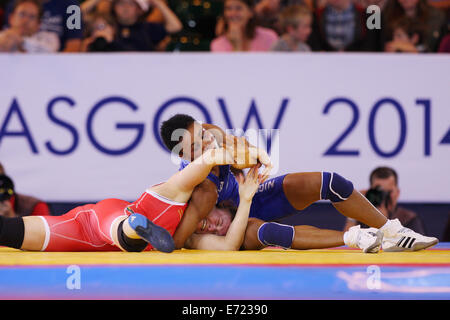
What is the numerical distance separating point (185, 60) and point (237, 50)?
1.55 feet

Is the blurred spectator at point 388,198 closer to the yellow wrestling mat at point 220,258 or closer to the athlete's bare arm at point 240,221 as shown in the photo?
the yellow wrestling mat at point 220,258

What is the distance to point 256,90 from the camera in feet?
14.4

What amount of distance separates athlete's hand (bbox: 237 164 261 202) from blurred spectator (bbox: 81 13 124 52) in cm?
212

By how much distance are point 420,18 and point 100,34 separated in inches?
93.2

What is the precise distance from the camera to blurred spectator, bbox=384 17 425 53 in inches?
180

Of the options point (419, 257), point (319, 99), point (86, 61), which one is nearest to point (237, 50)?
point (319, 99)

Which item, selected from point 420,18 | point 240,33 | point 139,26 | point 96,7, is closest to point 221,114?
point 240,33

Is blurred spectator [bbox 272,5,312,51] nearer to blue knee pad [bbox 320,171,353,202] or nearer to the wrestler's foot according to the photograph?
blue knee pad [bbox 320,171,353,202]

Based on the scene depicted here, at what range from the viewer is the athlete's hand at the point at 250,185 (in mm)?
2818

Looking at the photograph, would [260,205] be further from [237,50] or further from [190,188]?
[237,50]

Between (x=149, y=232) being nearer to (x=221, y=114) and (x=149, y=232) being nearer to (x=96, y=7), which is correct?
(x=221, y=114)

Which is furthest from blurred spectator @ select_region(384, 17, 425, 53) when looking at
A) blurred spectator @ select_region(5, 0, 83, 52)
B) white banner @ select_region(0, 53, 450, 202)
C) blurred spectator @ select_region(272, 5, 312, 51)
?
blurred spectator @ select_region(5, 0, 83, 52)

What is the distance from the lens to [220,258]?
8.45ft

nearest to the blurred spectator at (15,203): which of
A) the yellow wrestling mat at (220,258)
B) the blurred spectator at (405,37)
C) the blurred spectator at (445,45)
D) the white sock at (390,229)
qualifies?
the yellow wrestling mat at (220,258)
